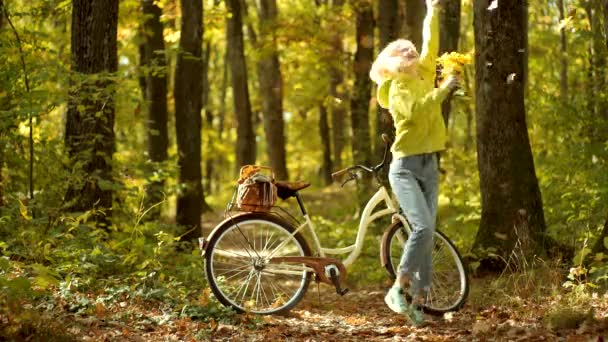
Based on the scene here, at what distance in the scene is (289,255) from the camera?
7078 mm

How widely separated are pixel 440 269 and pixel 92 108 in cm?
462

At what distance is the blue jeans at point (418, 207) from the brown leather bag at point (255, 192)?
1005mm

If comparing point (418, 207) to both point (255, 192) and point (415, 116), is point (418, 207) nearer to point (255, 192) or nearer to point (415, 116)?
point (415, 116)

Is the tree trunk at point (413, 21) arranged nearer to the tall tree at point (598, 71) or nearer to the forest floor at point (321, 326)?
the tall tree at point (598, 71)

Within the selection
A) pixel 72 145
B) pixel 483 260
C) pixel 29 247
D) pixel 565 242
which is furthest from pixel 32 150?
pixel 565 242

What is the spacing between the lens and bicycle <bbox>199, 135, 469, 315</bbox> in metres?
6.82

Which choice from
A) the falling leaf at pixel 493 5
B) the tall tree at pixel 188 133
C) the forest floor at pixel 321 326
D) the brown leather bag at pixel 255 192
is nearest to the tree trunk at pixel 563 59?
the tall tree at pixel 188 133

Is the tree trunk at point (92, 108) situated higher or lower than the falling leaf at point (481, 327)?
higher

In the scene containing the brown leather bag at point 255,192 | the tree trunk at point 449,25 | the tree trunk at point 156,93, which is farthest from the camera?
the tree trunk at point 156,93

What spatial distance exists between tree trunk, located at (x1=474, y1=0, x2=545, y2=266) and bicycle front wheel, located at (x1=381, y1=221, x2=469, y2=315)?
1570 millimetres

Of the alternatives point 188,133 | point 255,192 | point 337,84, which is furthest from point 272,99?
point 255,192

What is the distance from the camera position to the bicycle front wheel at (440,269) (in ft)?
23.1

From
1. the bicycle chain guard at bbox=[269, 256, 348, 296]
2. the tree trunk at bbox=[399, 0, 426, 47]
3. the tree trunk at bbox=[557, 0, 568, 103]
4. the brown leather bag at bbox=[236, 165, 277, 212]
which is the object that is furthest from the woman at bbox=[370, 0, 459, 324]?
the tree trunk at bbox=[557, 0, 568, 103]

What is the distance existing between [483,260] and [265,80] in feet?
47.7
